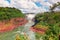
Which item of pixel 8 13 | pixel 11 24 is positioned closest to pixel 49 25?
pixel 11 24

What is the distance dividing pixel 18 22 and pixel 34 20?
168 cm

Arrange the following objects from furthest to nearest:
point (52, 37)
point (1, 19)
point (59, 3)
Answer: point (1, 19) < point (59, 3) < point (52, 37)

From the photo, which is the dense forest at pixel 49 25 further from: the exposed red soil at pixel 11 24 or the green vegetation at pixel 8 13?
the green vegetation at pixel 8 13

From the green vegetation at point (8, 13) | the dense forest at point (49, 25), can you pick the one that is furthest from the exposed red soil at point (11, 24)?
the dense forest at point (49, 25)

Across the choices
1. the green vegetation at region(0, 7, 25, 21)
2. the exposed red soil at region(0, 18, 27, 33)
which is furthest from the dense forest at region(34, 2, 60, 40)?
the green vegetation at region(0, 7, 25, 21)

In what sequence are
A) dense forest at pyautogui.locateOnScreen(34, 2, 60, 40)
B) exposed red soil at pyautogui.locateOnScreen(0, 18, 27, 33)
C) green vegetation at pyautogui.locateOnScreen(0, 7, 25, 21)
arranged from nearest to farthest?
dense forest at pyautogui.locateOnScreen(34, 2, 60, 40)
exposed red soil at pyautogui.locateOnScreen(0, 18, 27, 33)
green vegetation at pyautogui.locateOnScreen(0, 7, 25, 21)

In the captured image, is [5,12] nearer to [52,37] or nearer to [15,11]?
[15,11]

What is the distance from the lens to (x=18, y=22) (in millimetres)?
20344

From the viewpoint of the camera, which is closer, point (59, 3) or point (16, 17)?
point (59, 3)

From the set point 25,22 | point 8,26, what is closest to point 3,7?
point 25,22

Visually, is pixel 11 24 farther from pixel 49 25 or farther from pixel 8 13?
pixel 49 25

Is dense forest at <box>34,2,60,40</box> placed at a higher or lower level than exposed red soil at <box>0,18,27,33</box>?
higher

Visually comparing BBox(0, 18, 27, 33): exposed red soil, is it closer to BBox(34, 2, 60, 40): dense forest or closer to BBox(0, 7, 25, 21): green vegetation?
BBox(0, 7, 25, 21): green vegetation

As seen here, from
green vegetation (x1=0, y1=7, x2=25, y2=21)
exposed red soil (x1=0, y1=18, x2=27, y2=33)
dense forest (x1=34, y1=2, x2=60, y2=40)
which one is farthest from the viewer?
green vegetation (x1=0, y1=7, x2=25, y2=21)
